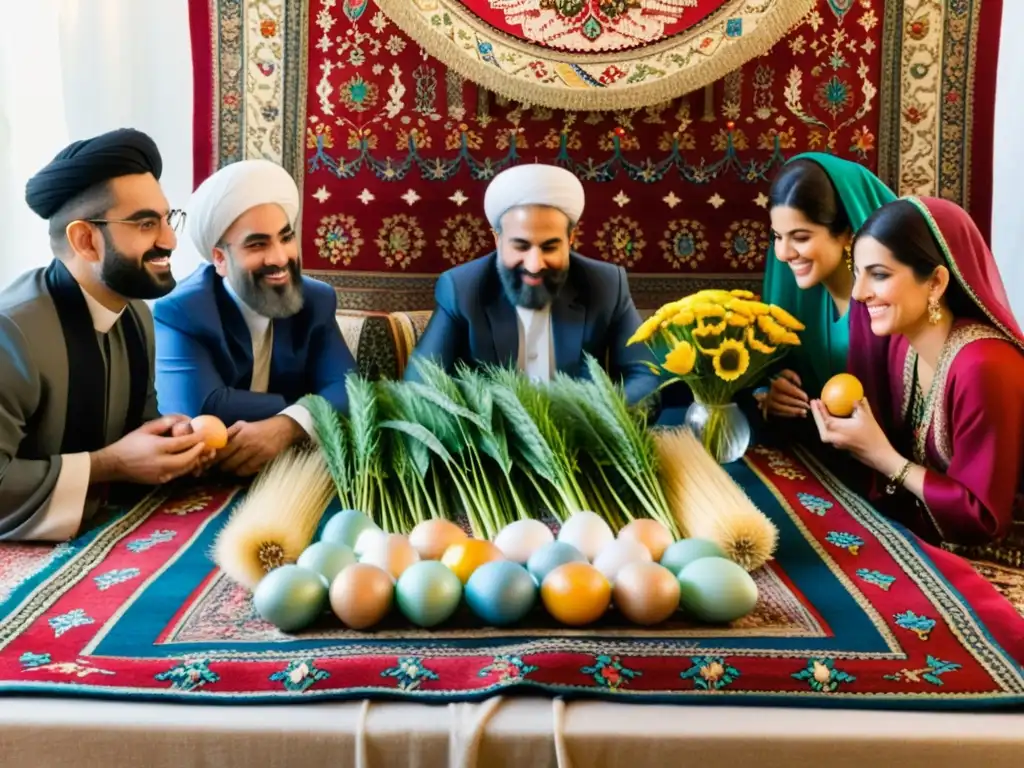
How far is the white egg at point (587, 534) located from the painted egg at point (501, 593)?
0.15m

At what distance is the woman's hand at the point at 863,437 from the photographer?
1.88 meters

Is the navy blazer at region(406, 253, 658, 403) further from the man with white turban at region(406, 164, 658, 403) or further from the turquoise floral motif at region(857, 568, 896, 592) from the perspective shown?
the turquoise floral motif at region(857, 568, 896, 592)

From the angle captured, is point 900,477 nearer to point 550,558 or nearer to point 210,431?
point 550,558

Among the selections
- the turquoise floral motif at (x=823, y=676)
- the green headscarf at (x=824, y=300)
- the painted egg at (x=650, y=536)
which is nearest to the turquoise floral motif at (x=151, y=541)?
the painted egg at (x=650, y=536)

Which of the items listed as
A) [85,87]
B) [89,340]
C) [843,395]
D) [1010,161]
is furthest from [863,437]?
[85,87]

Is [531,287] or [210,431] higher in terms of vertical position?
[531,287]

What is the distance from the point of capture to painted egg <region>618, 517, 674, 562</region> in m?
1.44

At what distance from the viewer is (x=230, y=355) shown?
2.21m

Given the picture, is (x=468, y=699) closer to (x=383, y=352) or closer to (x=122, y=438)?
(x=122, y=438)

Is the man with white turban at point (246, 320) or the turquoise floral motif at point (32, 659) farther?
the man with white turban at point (246, 320)

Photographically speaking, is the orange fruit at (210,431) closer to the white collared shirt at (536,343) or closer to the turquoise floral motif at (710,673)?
the white collared shirt at (536,343)

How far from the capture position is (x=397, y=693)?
115cm

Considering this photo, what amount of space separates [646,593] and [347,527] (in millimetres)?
462

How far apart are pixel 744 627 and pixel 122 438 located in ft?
3.75
